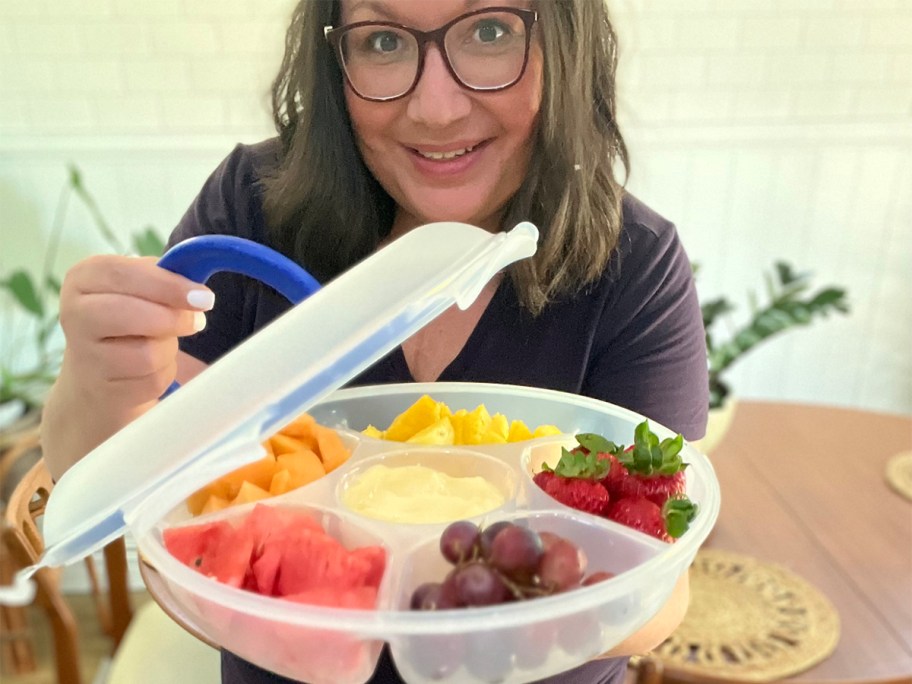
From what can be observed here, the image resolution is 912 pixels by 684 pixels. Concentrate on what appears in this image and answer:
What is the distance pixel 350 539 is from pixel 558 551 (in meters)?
0.19

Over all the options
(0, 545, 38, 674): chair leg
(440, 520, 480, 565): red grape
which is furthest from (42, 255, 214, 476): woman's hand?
(0, 545, 38, 674): chair leg

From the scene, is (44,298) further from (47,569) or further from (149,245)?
(47,569)

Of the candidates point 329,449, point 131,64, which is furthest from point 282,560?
point 131,64

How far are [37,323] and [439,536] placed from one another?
197cm

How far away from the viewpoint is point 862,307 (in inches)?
92.2

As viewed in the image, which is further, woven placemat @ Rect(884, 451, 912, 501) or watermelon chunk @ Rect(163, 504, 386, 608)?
woven placemat @ Rect(884, 451, 912, 501)

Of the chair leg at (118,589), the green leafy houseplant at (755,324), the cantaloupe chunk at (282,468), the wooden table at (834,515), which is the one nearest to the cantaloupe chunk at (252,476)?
the cantaloupe chunk at (282,468)

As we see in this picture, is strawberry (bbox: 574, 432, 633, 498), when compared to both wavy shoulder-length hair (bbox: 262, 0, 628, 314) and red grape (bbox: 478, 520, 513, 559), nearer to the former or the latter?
red grape (bbox: 478, 520, 513, 559)

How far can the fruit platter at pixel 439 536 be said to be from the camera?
442 mm

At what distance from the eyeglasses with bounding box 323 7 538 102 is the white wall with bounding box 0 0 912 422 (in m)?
1.23

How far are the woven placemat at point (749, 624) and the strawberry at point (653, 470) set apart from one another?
562 millimetres

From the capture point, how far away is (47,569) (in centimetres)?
134

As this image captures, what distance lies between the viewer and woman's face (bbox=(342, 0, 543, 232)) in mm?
810

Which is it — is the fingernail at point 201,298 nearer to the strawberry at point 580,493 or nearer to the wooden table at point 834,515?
the strawberry at point 580,493
